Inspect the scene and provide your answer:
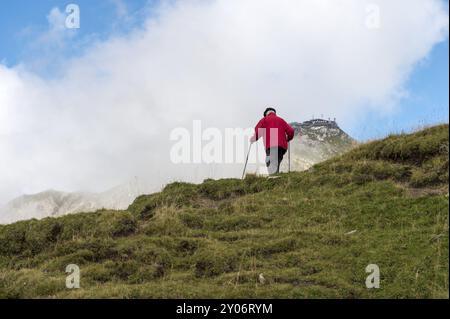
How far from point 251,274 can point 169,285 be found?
1776mm

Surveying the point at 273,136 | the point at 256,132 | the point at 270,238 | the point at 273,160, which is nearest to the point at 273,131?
the point at 273,136

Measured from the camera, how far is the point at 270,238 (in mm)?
14867

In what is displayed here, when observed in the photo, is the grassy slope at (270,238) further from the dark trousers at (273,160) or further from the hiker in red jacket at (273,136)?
the hiker in red jacket at (273,136)

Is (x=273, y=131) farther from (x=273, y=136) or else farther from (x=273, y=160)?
(x=273, y=160)

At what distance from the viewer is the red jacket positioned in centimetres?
2250

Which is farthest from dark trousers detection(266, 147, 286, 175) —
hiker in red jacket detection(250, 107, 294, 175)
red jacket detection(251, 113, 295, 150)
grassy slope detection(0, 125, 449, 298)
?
grassy slope detection(0, 125, 449, 298)

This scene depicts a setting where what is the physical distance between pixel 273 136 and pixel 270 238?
8260mm

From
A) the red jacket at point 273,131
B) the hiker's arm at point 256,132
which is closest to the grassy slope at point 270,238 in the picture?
the red jacket at point 273,131

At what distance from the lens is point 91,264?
14234 mm

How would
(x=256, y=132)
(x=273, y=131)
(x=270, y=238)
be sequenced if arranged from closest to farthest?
(x=270, y=238) < (x=273, y=131) < (x=256, y=132)
